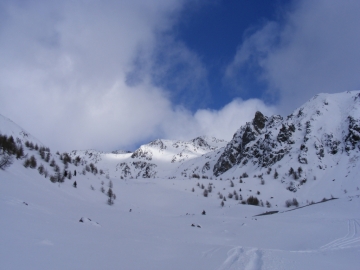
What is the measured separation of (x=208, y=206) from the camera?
2420 centimetres

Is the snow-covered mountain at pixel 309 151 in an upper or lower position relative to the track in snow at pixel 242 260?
upper

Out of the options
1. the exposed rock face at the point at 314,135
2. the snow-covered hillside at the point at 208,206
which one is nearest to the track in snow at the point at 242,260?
the snow-covered hillside at the point at 208,206

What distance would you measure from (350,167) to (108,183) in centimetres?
3519

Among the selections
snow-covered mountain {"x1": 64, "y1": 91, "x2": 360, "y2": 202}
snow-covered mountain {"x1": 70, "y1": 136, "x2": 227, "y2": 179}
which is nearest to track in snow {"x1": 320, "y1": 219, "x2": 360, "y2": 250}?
snow-covered mountain {"x1": 64, "y1": 91, "x2": 360, "y2": 202}

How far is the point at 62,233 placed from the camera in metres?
4.51

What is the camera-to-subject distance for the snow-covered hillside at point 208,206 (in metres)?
4.04

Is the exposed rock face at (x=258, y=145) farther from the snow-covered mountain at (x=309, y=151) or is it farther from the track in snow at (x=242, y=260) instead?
the track in snow at (x=242, y=260)

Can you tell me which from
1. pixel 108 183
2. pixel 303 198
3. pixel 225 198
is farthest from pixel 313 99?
pixel 108 183

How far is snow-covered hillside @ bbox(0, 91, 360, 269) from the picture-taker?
159 inches

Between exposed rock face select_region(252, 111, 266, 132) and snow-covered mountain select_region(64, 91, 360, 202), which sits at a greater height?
exposed rock face select_region(252, 111, 266, 132)

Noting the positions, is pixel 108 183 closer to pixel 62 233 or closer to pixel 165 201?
pixel 165 201

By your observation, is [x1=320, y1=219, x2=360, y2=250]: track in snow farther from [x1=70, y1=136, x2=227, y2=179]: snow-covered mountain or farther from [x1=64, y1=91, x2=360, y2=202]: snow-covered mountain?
[x1=70, y1=136, x2=227, y2=179]: snow-covered mountain

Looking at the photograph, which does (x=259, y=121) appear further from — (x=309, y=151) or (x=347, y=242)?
(x=347, y=242)

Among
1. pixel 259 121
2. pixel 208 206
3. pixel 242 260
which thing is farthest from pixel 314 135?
pixel 242 260
